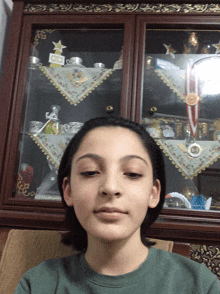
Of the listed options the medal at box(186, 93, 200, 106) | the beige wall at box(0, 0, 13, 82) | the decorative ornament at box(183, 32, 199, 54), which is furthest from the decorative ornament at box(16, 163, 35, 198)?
the decorative ornament at box(183, 32, 199, 54)

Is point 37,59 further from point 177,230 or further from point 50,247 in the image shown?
point 177,230

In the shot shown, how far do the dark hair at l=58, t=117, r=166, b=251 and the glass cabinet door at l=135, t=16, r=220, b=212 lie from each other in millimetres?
417

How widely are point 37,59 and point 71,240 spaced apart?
0.97 meters

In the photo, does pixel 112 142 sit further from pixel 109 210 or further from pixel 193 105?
pixel 193 105

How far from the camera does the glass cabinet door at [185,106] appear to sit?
1.15m

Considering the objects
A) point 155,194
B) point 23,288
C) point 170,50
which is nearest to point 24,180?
point 23,288

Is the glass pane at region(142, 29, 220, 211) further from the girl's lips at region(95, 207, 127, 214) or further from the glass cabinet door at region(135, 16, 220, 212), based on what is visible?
the girl's lips at region(95, 207, 127, 214)

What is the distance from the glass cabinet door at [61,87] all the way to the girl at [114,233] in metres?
0.59

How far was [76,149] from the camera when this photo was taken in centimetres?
65

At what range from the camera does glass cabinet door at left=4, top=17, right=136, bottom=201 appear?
121 cm

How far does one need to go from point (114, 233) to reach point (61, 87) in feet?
3.23

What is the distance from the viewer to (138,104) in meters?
1.15

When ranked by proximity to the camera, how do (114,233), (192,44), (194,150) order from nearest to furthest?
(114,233)
(194,150)
(192,44)

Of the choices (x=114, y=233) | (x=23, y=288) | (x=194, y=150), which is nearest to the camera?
(x=114, y=233)
